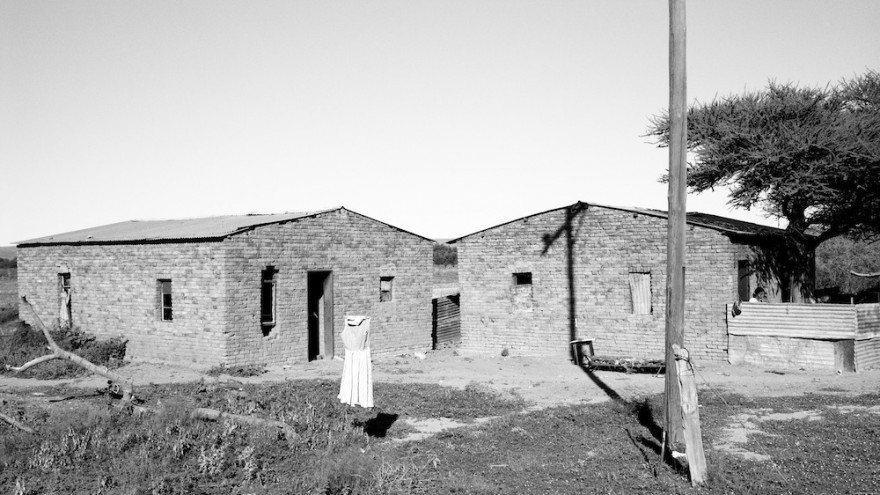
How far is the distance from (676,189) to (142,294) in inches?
612

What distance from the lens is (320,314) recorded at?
20.2m

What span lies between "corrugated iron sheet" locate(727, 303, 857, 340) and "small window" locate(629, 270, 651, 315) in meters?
2.17

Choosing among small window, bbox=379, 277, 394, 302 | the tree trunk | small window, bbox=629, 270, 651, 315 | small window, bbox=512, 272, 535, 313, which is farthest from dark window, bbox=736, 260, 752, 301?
small window, bbox=379, 277, 394, 302

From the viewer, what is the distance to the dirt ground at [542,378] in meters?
14.6

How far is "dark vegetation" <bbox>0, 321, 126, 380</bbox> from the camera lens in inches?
686

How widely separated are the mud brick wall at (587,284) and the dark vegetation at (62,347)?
33.8 feet

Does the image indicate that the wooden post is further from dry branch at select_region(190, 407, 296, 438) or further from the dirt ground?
dry branch at select_region(190, 407, 296, 438)

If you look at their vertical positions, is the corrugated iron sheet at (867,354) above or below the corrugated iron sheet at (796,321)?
below

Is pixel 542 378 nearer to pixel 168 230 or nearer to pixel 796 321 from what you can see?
pixel 796 321

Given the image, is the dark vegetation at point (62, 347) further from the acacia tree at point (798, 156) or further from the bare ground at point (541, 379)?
the acacia tree at point (798, 156)

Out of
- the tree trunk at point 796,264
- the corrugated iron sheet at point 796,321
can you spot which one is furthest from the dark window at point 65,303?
the tree trunk at point 796,264

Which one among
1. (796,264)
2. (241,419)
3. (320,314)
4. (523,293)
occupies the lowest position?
(241,419)

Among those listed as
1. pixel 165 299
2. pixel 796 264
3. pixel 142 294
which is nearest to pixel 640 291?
pixel 796 264

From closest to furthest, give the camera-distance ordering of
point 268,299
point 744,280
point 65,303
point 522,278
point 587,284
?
point 268,299 → point 744,280 → point 587,284 → point 522,278 → point 65,303
